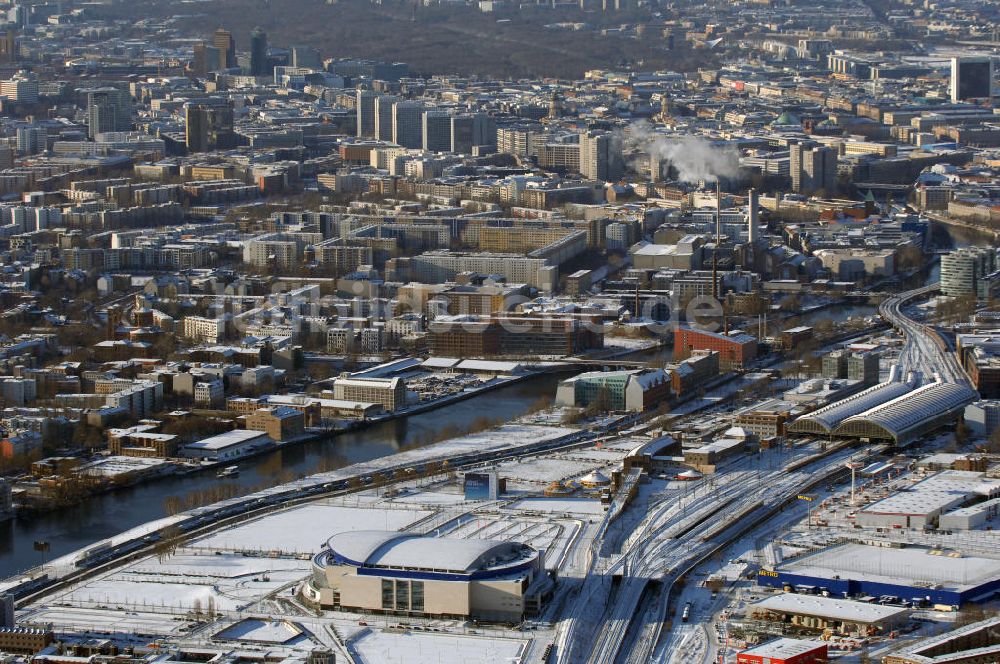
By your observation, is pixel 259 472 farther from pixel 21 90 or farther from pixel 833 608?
pixel 21 90

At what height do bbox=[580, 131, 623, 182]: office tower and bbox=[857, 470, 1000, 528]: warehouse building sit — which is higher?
bbox=[580, 131, 623, 182]: office tower

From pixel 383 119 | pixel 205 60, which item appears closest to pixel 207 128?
pixel 383 119

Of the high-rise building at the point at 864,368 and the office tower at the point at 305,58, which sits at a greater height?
the office tower at the point at 305,58

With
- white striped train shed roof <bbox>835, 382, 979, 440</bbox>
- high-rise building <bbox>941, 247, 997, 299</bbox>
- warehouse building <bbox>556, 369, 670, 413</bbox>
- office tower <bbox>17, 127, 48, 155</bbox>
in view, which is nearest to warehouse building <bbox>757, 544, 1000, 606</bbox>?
white striped train shed roof <bbox>835, 382, 979, 440</bbox>

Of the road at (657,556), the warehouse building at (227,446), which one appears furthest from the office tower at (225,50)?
the road at (657,556)

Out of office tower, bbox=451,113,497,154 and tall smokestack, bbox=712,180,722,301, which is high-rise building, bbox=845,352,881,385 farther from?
office tower, bbox=451,113,497,154

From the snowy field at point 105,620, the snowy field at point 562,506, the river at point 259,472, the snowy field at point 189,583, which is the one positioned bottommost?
the river at point 259,472

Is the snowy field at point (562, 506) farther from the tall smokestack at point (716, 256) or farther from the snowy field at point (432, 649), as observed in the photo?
the tall smokestack at point (716, 256)
